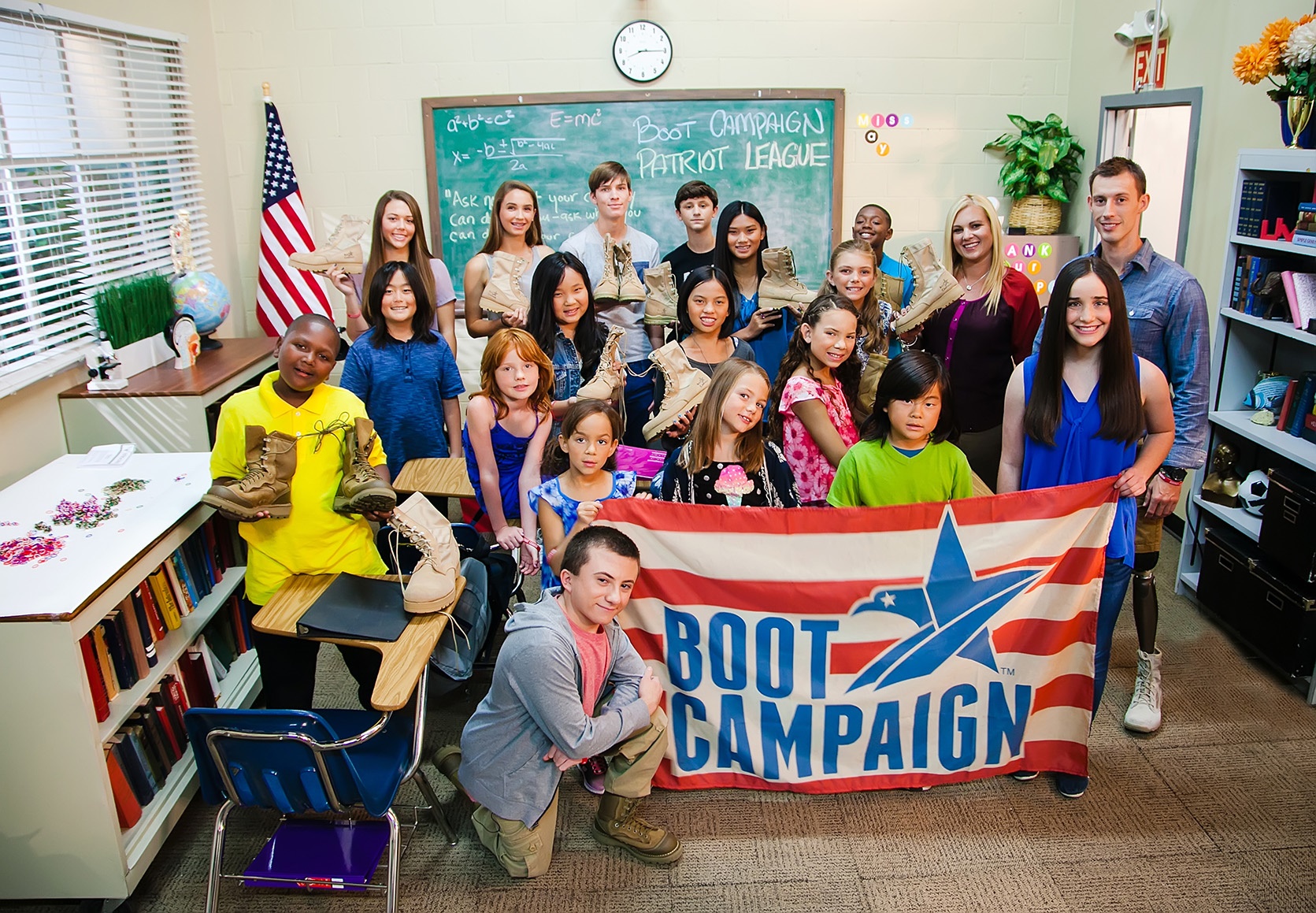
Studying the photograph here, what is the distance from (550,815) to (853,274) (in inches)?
84.9

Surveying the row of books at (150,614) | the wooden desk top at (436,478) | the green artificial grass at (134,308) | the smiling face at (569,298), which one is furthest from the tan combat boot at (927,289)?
the green artificial grass at (134,308)

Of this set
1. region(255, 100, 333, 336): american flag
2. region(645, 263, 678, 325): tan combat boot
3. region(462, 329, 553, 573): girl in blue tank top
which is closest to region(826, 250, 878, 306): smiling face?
region(645, 263, 678, 325): tan combat boot

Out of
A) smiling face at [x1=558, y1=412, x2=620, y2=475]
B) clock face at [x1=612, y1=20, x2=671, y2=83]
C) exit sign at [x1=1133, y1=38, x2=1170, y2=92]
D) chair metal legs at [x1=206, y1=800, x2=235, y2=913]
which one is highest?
clock face at [x1=612, y1=20, x2=671, y2=83]

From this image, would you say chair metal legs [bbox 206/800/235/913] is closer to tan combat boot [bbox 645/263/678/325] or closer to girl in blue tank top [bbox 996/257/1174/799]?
tan combat boot [bbox 645/263/678/325]

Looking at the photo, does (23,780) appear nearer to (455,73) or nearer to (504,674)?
(504,674)

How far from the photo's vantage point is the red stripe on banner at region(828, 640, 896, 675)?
2895 mm

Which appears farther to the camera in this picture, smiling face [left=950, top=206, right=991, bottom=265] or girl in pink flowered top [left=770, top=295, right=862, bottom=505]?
smiling face [left=950, top=206, right=991, bottom=265]

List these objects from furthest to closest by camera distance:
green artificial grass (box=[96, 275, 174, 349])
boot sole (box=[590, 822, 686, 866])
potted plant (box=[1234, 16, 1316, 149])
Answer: green artificial grass (box=[96, 275, 174, 349]) → potted plant (box=[1234, 16, 1316, 149]) → boot sole (box=[590, 822, 686, 866])

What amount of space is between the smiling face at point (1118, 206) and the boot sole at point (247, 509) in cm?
273

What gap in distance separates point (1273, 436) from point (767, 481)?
212cm

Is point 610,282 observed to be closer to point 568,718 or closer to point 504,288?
point 504,288

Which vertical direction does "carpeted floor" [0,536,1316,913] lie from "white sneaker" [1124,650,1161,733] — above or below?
below

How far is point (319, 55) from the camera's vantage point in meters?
5.70

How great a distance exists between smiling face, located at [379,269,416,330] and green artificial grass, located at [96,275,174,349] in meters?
1.38
